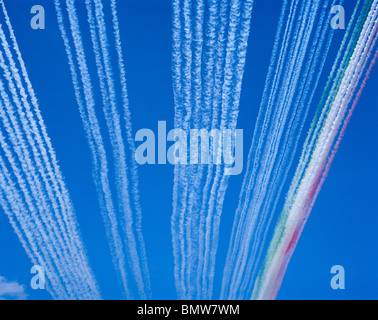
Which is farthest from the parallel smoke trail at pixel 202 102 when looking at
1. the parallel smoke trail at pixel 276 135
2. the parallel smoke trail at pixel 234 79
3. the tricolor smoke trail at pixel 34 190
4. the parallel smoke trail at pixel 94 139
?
the tricolor smoke trail at pixel 34 190

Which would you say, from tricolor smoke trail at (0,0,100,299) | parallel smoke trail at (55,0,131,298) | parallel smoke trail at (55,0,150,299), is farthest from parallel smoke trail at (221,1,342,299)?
tricolor smoke trail at (0,0,100,299)

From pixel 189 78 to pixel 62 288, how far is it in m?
3.82

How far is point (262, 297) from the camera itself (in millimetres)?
5848

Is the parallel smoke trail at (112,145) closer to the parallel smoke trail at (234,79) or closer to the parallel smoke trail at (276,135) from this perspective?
the parallel smoke trail at (234,79)

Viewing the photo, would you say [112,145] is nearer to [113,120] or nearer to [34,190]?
[113,120]

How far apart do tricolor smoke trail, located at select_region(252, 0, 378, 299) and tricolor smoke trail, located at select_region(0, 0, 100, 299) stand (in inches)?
118

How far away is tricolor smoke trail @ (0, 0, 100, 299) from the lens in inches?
187

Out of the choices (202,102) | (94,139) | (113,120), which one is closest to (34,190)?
(94,139)

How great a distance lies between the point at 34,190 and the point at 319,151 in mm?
4226

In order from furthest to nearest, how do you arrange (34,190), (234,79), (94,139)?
(34,190) → (94,139) → (234,79)

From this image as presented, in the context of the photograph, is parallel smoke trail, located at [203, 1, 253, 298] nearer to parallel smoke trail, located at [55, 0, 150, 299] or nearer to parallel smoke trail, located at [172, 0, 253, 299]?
parallel smoke trail, located at [172, 0, 253, 299]

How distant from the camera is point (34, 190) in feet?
17.2

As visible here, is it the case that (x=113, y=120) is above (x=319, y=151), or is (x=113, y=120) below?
above
